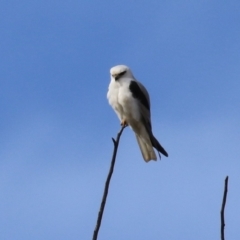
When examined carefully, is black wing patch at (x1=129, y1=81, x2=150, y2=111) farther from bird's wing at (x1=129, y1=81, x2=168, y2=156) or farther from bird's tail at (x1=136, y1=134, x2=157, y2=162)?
bird's tail at (x1=136, y1=134, x2=157, y2=162)

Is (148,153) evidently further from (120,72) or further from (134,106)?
(120,72)

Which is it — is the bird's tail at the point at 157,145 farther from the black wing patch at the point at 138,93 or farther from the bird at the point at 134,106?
the black wing patch at the point at 138,93

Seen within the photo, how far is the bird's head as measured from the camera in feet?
28.4

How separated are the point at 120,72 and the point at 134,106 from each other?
56cm

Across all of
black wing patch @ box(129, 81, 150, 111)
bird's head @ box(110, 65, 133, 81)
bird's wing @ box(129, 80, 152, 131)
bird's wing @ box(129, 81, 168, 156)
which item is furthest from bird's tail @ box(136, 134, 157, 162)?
bird's head @ box(110, 65, 133, 81)

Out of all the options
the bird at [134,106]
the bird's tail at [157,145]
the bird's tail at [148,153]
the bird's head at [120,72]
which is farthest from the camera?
the bird's head at [120,72]

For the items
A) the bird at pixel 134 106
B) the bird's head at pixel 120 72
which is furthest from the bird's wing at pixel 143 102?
the bird's head at pixel 120 72

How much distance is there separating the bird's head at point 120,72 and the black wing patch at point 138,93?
0.73ft

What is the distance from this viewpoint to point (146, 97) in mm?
8492

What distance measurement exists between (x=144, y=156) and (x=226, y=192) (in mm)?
4940

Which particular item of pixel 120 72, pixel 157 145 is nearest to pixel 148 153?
pixel 157 145

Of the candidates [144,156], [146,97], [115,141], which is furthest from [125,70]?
[115,141]

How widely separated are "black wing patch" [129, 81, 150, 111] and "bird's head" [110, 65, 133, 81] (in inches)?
8.7

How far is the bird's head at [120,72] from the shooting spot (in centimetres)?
866
